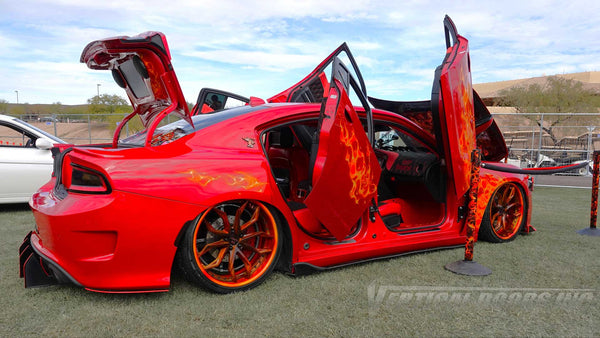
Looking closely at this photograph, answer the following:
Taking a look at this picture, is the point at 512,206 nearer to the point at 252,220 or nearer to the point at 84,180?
the point at 252,220

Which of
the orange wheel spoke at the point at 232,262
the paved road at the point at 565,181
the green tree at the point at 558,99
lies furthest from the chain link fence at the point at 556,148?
the green tree at the point at 558,99

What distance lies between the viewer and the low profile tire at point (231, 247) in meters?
2.58

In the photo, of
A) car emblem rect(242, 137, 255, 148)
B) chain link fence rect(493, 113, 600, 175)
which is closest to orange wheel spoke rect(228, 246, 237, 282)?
car emblem rect(242, 137, 255, 148)

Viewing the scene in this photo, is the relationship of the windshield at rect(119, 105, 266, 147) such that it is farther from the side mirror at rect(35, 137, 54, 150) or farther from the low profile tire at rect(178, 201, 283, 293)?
the side mirror at rect(35, 137, 54, 150)

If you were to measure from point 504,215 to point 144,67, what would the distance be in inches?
142

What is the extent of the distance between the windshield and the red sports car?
1 centimetres

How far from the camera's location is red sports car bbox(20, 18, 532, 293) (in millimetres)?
2385

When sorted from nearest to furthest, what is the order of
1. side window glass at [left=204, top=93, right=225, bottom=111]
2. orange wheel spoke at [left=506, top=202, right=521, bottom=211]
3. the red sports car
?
1. the red sports car
2. orange wheel spoke at [left=506, top=202, right=521, bottom=211]
3. side window glass at [left=204, top=93, right=225, bottom=111]

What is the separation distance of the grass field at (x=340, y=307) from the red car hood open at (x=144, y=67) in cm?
111

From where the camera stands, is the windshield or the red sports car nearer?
the red sports car

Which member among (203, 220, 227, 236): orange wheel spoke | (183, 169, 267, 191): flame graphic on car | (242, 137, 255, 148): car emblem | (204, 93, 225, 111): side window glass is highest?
(204, 93, 225, 111): side window glass

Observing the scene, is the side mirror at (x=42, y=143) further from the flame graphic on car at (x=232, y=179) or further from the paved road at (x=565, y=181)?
the paved road at (x=565, y=181)

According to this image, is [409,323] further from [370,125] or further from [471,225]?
[370,125]

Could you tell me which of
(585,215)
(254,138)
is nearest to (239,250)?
(254,138)
